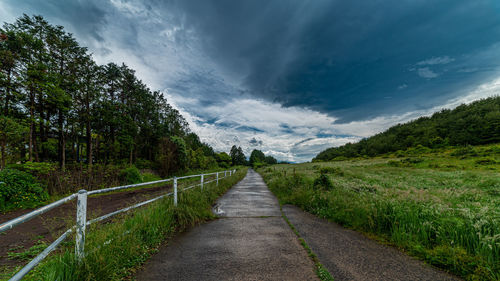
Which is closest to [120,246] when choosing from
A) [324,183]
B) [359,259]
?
[359,259]

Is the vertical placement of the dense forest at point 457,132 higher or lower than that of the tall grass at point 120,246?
higher

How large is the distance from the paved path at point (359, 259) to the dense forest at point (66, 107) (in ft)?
46.2

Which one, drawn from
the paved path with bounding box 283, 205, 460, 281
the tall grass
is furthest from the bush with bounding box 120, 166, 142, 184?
the paved path with bounding box 283, 205, 460, 281

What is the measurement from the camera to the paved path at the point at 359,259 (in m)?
2.49

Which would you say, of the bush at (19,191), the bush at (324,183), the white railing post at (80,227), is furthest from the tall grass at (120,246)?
the bush at (19,191)

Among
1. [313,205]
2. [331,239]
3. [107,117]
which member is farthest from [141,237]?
[107,117]

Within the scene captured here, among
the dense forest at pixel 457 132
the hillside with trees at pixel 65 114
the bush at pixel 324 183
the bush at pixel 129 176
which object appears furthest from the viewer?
the dense forest at pixel 457 132

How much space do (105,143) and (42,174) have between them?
18.9m

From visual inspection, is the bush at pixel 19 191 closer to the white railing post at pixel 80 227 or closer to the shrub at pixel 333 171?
the white railing post at pixel 80 227

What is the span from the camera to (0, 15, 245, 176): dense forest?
35.9ft

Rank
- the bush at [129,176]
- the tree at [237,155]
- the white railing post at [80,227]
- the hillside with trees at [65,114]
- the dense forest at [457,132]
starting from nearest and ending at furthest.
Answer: the white railing post at [80,227] < the hillside with trees at [65,114] < the bush at [129,176] < the dense forest at [457,132] < the tree at [237,155]

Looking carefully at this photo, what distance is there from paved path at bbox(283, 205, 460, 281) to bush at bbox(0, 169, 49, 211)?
1099 centimetres

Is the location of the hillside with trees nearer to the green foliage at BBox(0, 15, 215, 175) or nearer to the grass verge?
the green foliage at BBox(0, 15, 215, 175)

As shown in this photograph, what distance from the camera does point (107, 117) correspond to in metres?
21.0
